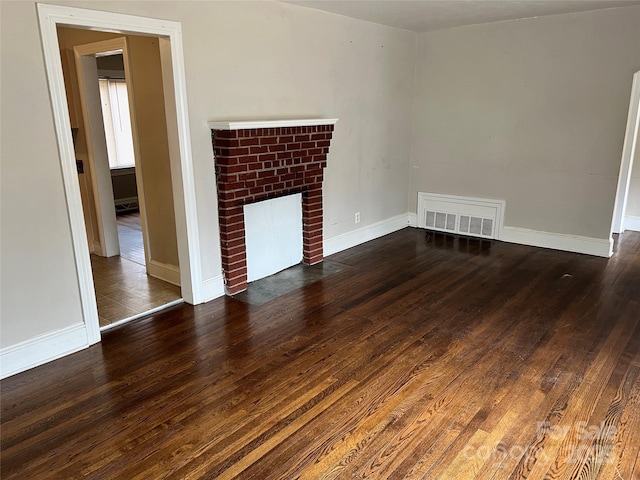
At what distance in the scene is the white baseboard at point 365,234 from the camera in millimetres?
4809

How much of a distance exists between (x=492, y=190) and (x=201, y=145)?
10.9ft

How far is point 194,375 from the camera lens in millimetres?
2641

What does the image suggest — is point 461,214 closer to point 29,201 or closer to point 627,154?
point 627,154

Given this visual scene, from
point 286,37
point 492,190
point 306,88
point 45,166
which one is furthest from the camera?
point 492,190

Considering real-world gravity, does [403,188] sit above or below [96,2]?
below

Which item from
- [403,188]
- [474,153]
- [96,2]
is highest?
[96,2]

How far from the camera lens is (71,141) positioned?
2.72m

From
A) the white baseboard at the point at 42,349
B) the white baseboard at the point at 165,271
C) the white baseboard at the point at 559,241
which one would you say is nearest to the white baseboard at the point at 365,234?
the white baseboard at the point at 559,241

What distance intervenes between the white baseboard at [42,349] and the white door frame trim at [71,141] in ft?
0.25

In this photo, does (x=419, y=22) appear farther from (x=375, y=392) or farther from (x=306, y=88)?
(x=375, y=392)

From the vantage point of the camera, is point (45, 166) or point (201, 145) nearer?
point (45, 166)

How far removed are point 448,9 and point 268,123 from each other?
1.96m

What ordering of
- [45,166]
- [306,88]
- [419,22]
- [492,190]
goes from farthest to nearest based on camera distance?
[492,190] < [419,22] < [306,88] < [45,166]

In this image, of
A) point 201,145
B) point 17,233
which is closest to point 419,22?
point 201,145
